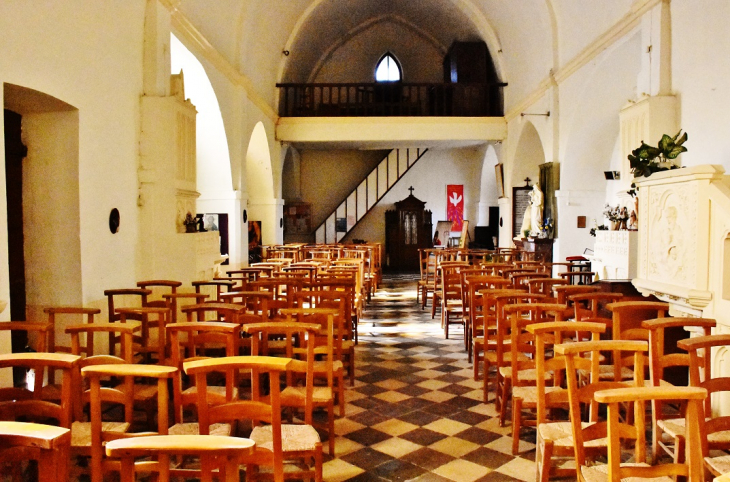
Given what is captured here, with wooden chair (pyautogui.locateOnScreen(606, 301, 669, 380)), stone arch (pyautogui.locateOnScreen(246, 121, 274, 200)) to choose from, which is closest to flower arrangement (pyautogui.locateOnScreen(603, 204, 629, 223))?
wooden chair (pyautogui.locateOnScreen(606, 301, 669, 380))

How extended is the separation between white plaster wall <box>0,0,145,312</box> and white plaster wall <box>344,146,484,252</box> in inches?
496

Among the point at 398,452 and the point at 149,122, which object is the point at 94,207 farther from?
the point at 398,452

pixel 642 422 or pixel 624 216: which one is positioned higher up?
pixel 624 216

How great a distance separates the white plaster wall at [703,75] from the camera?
6.01 m

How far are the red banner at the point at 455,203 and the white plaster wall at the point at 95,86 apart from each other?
13.3m

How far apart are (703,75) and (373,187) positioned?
12226 millimetres

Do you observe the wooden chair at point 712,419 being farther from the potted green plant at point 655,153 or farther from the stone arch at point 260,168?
the stone arch at point 260,168

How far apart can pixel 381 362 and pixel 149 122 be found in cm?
371

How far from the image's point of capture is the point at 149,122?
6.75 meters

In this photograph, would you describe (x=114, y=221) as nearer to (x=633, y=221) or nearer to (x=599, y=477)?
(x=599, y=477)

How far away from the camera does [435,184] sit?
19016 millimetres

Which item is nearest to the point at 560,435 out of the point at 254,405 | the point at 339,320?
the point at 254,405

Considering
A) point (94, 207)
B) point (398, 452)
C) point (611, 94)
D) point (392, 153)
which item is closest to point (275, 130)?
point (392, 153)

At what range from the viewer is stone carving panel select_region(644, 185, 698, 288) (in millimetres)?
4105
